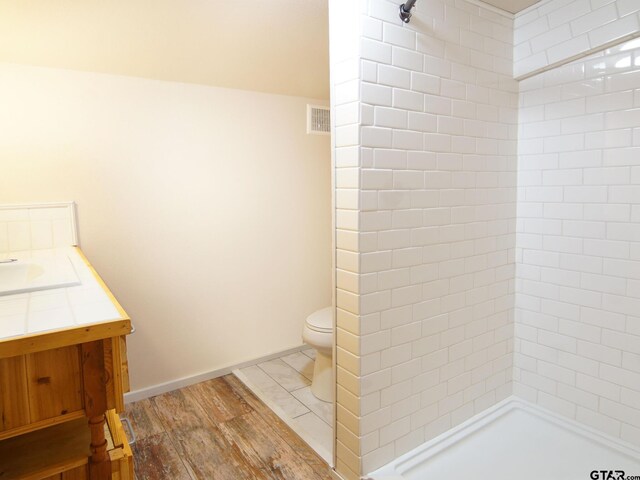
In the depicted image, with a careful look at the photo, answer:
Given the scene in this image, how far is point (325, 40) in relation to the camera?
198 centimetres

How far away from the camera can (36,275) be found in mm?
1531

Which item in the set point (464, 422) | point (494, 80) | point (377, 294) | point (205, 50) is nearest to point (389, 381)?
point (377, 294)

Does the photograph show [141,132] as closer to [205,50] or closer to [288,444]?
[205,50]

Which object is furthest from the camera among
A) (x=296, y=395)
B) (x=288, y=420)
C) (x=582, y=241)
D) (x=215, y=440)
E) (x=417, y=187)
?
(x=296, y=395)

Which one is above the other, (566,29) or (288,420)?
(566,29)

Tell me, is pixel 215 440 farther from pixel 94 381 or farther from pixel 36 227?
pixel 36 227

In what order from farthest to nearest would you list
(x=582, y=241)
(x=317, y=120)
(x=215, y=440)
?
(x=317, y=120) → (x=215, y=440) → (x=582, y=241)

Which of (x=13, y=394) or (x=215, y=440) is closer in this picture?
(x=13, y=394)

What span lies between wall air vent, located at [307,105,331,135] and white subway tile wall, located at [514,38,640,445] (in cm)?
148

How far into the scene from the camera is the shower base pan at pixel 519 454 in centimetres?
157

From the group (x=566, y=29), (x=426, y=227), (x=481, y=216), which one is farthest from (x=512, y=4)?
(x=426, y=227)

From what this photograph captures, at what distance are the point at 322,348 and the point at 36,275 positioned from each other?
4.79 feet

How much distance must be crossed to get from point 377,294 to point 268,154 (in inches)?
64.8

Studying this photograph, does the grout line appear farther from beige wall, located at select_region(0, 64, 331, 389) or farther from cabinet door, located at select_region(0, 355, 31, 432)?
cabinet door, located at select_region(0, 355, 31, 432)
